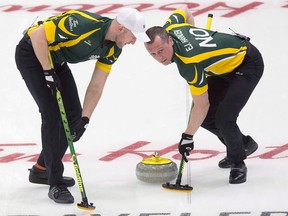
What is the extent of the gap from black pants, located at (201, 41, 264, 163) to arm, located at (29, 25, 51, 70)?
1.21 m

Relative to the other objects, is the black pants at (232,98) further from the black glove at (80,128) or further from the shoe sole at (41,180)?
the shoe sole at (41,180)

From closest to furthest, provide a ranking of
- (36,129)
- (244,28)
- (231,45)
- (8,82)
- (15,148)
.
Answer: (231,45), (15,148), (36,129), (8,82), (244,28)

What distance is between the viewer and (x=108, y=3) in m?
8.09

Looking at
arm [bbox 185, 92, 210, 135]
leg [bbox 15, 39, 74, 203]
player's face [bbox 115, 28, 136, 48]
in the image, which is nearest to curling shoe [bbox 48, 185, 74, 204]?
leg [bbox 15, 39, 74, 203]

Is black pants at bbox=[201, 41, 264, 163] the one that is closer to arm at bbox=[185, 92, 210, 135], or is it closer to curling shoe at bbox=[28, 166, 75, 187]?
arm at bbox=[185, 92, 210, 135]

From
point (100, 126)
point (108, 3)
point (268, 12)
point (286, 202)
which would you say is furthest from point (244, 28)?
point (286, 202)

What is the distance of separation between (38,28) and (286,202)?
186 centimetres

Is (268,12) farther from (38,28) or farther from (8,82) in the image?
(38,28)

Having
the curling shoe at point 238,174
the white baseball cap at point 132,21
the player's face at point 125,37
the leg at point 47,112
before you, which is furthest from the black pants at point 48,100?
the curling shoe at point 238,174

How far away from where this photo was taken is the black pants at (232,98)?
4840 millimetres

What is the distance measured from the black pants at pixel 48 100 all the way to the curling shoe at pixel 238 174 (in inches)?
45.1

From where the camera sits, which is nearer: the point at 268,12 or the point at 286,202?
the point at 286,202

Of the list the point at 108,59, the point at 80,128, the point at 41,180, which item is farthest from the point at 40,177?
the point at 108,59

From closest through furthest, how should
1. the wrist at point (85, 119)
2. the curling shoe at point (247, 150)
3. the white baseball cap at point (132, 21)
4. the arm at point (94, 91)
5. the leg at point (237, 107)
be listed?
the white baseball cap at point (132, 21) → the wrist at point (85, 119) → the arm at point (94, 91) → the leg at point (237, 107) → the curling shoe at point (247, 150)
